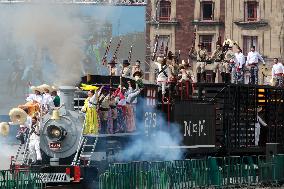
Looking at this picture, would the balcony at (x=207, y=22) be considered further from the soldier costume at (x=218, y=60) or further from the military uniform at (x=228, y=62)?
the soldier costume at (x=218, y=60)

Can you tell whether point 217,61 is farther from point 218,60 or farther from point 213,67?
point 213,67

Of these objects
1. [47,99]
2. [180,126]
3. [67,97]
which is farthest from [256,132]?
[67,97]

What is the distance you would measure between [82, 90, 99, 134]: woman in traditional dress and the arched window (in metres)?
55.6

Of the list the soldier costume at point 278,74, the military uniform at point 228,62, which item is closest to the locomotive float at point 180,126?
the military uniform at point 228,62

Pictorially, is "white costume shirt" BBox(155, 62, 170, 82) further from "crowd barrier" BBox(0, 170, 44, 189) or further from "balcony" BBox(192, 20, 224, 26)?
"balcony" BBox(192, 20, 224, 26)

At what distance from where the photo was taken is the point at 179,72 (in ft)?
108

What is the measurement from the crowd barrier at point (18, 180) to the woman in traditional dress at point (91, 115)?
3873 millimetres

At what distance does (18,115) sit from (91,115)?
2.77 metres

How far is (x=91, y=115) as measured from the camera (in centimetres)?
2722

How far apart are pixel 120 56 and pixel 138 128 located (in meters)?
48.1

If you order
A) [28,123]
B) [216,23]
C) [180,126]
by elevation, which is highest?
[216,23]

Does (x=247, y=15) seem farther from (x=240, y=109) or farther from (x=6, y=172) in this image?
(x=6, y=172)

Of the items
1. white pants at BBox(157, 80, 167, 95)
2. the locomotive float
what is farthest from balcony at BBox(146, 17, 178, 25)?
white pants at BBox(157, 80, 167, 95)

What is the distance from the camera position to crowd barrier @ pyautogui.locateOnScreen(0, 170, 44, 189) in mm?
22688
